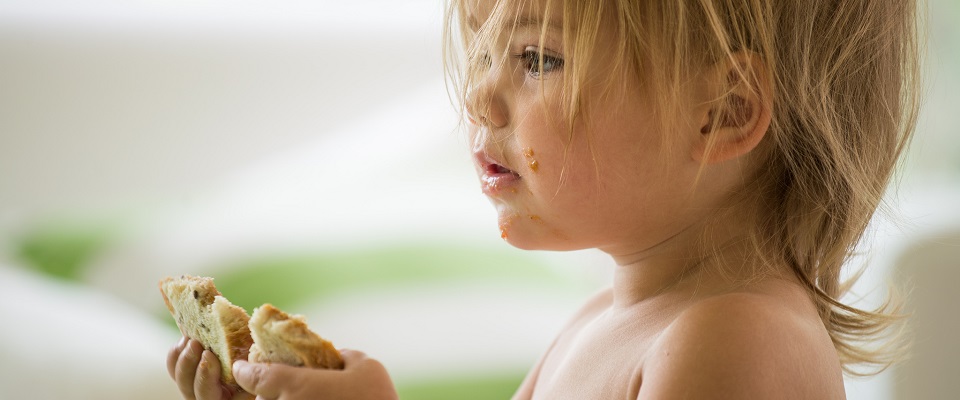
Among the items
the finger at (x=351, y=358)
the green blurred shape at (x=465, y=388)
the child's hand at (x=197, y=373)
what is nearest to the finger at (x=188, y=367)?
the child's hand at (x=197, y=373)

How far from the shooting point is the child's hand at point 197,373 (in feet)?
2.01

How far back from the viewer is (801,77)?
56 cm

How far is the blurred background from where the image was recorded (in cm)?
81

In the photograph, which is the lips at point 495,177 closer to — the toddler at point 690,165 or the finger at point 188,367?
the toddler at point 690,165

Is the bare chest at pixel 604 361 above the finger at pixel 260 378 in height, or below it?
below

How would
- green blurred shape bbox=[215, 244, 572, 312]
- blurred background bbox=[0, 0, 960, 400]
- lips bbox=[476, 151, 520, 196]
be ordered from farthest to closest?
1. green blurred shape bbox=[215, 244, 572, 312]
2. blurred background bbox=[0, 0, 960, 400]
3. lips bbox=[476, 151, 520, 196]

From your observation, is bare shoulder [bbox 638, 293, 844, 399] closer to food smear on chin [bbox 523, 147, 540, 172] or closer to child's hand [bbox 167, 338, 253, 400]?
food smear on chin [bbox 523, 147, 540, 172]

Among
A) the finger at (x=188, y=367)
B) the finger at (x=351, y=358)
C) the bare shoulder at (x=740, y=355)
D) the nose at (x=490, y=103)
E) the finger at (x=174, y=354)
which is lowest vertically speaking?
the bare shoulder at (x=740, y=355)

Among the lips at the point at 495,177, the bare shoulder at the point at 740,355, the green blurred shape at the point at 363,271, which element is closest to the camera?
the bare shoulder at the point at 740,355

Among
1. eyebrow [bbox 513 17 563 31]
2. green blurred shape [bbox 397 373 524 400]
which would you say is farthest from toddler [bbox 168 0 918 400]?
green blurred shape [bbox 397 373 524 400]

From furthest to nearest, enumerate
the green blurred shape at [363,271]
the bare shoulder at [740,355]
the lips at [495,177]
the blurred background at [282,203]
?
1. the green blurred shape at [363,271]
2. the blurred background at [282,203]
3. the lips at [495,177]
4. the bare shoulder at [740,355]

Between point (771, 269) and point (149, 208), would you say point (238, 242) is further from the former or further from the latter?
point (771, 269)

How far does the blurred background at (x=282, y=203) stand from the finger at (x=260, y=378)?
0.98 ft

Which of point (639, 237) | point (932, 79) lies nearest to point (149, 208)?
point (639, 237)
